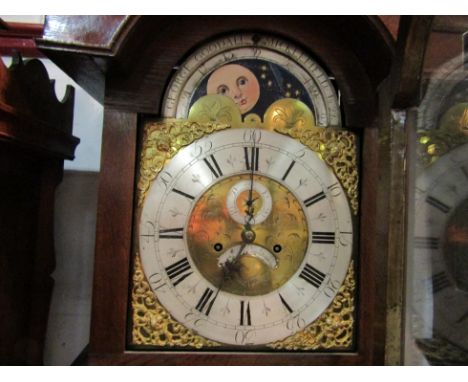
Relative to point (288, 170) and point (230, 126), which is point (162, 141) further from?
point (288, 170)

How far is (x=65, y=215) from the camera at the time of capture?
1.21 metres

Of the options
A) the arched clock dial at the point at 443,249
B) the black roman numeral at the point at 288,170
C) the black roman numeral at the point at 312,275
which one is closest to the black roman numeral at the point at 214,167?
the black roman numeral at the point at 288,170

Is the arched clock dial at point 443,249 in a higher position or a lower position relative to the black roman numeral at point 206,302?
higher

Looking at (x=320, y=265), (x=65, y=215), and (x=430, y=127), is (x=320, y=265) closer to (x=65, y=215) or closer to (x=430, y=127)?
(x=430, y=127)

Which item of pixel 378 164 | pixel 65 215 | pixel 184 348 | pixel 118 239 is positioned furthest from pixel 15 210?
pixel 378 164

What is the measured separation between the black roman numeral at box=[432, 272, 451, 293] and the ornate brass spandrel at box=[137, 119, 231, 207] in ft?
1.50

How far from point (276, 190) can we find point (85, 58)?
40cm

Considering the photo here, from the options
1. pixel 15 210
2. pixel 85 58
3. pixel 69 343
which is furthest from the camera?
pixel 69 343

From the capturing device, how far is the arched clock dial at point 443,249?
2.68 ft

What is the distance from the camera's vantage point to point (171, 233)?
0.84 m

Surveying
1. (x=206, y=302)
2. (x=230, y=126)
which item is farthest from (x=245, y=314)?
(x=230, y=126)

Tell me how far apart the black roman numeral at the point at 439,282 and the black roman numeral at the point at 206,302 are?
38 centimetres

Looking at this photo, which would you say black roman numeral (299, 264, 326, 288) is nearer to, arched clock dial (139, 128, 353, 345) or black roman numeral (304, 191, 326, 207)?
arched clock dial (139, 128, 353, 345)

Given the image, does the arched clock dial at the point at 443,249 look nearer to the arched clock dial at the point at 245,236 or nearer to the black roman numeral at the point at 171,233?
the arched clock dial at the point at 245,236
